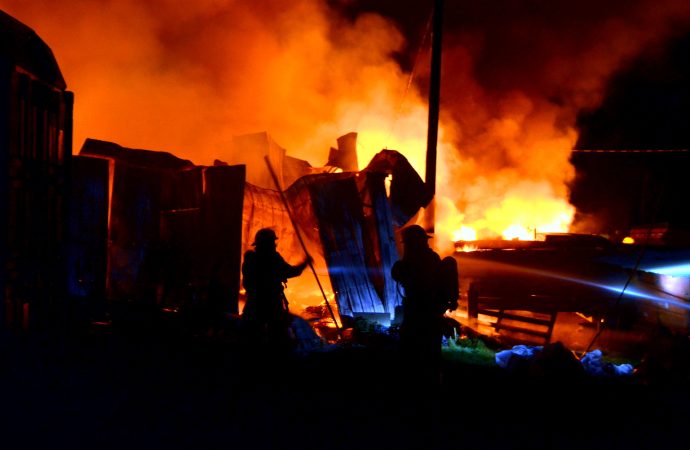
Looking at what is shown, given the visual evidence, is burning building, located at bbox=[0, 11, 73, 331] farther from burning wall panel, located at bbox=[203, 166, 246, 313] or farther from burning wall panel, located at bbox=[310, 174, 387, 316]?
burning wall panel, located at bbox=[310, 174, 387, 316]

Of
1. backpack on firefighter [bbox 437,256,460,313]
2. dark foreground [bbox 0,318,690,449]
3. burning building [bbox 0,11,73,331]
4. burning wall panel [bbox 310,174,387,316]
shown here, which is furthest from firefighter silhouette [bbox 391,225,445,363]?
burning wall panel [bbox 310,174,387,316]

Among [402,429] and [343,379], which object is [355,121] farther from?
[402,429]

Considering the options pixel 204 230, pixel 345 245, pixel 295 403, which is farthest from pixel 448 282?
pixel 204 230

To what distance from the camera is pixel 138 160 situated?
10.6 metres

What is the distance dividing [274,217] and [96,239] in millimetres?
3687

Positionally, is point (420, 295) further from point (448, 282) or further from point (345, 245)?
point (345, 245)

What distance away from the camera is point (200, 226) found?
10.7 meters

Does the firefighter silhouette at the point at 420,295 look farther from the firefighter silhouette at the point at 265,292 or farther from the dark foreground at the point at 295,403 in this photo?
the firefighter silhouette at the point at 265,292

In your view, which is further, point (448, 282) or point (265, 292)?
point (265, 292)

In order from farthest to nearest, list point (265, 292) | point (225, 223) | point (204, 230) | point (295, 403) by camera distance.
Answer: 1. point (204, 230)
2. point (225, 223)
3. point (265, 292)
4. point (295, 403)

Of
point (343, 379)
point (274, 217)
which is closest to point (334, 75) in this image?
point (274, 217)

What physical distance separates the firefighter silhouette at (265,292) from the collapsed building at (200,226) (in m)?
3.43

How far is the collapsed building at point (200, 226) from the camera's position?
10086mm

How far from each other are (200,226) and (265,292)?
454 centimetres
